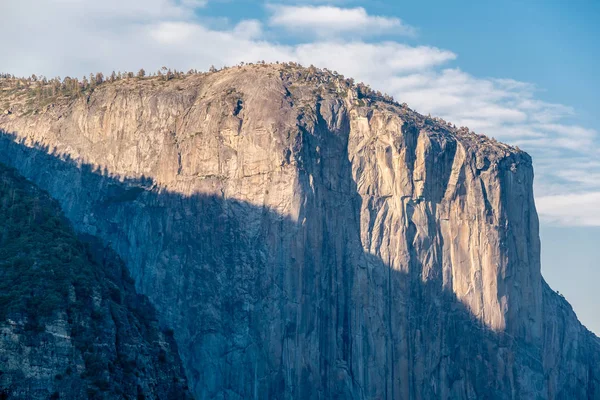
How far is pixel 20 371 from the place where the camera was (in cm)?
9656

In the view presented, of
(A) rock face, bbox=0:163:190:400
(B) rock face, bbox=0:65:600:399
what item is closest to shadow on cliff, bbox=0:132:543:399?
(B) rock face, bbox=0:65:600:399

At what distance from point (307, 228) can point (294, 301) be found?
21.4 ft

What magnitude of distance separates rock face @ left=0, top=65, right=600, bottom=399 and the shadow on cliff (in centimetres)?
15

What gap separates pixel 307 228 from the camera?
130 m

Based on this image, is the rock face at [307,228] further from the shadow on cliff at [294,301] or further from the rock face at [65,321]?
the rock face at [65,321]

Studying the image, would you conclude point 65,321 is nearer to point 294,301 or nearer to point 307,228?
point 294,301

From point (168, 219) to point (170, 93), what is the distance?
14047mm

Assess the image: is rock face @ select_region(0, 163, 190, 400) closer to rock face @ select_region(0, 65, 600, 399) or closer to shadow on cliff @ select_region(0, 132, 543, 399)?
shadow on cliff @ select_region(0, 132, 543, 399)

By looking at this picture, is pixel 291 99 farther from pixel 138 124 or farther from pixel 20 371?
pixel 20 371

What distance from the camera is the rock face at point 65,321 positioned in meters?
97.6

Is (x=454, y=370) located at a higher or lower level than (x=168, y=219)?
lower

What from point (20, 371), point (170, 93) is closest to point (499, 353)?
point (170, 93)

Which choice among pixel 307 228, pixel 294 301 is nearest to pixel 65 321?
pixel 294 301

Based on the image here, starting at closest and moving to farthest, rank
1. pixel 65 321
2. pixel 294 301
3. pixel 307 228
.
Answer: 1. pixel 65 321
2. pixel 294 301
3. pixel 307 228
